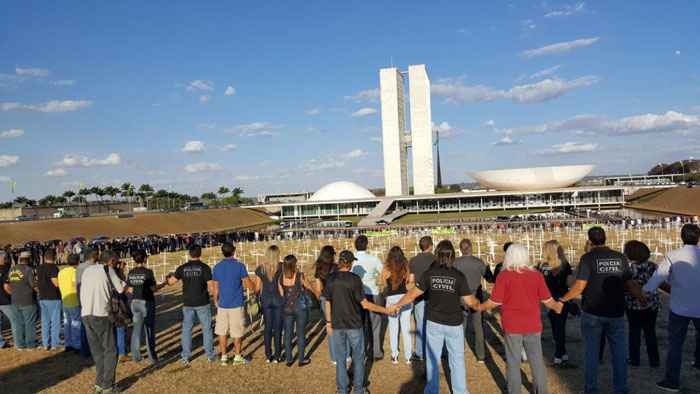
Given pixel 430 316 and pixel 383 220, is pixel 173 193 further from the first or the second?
pixel 430 316

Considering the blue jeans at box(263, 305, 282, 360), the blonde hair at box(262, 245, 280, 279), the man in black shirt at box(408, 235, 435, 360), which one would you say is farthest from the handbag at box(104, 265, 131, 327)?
the man in black shirt at box(408, 235, 435, 360)

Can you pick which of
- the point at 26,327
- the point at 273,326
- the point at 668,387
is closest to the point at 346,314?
the point at 273,326

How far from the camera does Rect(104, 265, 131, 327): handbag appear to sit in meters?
6.47

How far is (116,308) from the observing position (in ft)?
21.9

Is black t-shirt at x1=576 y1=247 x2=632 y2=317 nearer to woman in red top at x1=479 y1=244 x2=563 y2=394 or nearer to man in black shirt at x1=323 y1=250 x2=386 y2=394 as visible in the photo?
woman in red top at x1=479 y1=244 x2=563 y2=394

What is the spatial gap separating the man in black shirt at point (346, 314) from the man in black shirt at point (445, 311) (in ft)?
2.56

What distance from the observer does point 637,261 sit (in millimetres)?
6391

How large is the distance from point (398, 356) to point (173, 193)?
121m

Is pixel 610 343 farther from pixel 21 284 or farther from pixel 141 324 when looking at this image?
Answer: pixel 21 284

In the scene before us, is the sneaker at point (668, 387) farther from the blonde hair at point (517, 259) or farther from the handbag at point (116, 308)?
the handbag at point (116, 308)

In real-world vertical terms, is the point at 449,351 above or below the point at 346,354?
above

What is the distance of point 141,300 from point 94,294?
132cm

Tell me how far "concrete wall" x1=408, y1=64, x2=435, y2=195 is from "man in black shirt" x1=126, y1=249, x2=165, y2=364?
234 feet

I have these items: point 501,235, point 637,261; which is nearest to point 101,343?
point 637,261
